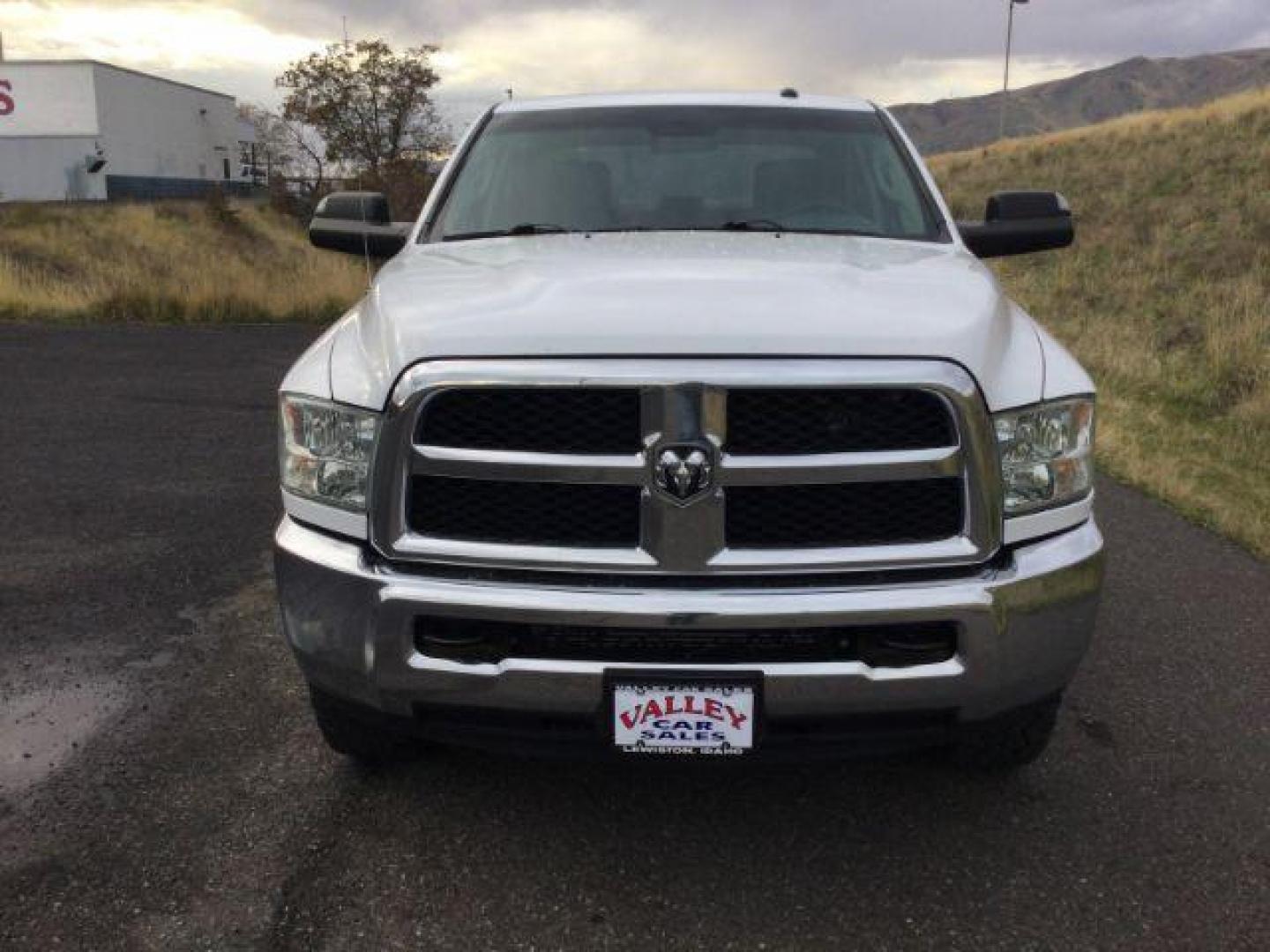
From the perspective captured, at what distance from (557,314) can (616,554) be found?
20.4 inches

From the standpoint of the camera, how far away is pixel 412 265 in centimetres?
306

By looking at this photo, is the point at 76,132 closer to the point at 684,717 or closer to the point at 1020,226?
the point at 1020,226

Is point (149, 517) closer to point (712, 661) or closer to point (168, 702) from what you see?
point (168, 702)

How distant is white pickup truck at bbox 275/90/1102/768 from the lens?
85.2 inches

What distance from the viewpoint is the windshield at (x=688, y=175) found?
139 inches

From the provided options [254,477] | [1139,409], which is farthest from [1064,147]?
[254,477]

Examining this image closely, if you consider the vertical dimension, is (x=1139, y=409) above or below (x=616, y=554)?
below

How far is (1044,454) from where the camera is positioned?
92.6 inches

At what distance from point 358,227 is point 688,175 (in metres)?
1.21

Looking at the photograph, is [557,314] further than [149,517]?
No

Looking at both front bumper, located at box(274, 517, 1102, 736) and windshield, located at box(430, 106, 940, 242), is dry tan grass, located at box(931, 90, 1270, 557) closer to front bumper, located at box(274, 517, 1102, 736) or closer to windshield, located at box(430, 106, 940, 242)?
windshield, located at box(430, 106, 940, 242)

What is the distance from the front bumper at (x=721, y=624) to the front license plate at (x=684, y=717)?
0.04 meters

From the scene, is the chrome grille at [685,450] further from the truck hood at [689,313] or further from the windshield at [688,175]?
the windshield at [688,175]

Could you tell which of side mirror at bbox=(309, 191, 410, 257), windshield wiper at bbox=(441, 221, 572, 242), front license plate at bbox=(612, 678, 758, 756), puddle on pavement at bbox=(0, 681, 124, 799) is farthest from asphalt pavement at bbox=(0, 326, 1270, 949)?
windshield wiper at bbox=(441, 221, 572, 242)
